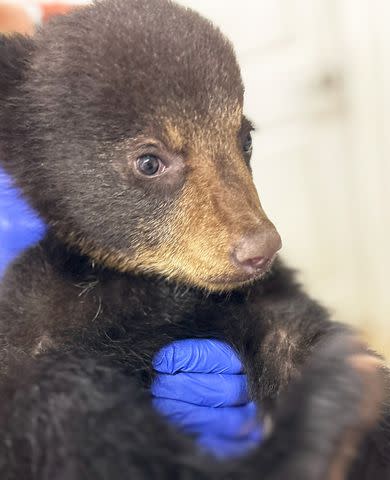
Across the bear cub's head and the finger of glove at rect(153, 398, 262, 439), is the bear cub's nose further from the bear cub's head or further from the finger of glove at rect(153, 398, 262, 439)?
the finger of glove at rect(153, 398, 262, 439)

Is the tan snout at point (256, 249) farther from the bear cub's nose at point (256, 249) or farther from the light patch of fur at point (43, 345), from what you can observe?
Answer: the light patch of fur at point (43, 345)

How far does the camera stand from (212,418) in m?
1.77

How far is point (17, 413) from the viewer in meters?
1.41

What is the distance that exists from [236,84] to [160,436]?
104 centimetres

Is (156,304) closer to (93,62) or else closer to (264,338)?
(264,338)

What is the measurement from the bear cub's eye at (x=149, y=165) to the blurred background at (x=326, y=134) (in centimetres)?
245

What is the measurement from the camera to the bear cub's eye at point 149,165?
1.72 meters

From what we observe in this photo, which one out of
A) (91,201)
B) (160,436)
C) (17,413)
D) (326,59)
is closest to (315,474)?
(160,436)

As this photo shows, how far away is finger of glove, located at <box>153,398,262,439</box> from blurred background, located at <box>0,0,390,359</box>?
7.16 ft

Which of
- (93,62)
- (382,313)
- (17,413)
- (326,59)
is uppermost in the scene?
(326,59)

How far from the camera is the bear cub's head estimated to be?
166cm

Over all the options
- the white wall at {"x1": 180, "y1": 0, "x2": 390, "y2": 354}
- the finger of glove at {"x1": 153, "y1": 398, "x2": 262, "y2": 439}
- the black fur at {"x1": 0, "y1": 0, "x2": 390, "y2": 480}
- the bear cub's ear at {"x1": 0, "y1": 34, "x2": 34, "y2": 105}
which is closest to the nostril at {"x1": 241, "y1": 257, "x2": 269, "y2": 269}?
the black fur at {"x1": 0, "y1": 0, "x2": 390, "y2": 480}

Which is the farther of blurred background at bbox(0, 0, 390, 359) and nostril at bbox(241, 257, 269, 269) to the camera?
blurred background at bbox(0, 0, 390, 359)

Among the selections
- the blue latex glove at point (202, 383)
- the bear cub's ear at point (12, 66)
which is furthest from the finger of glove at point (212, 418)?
the bear cub's ear at point (12, 66)
